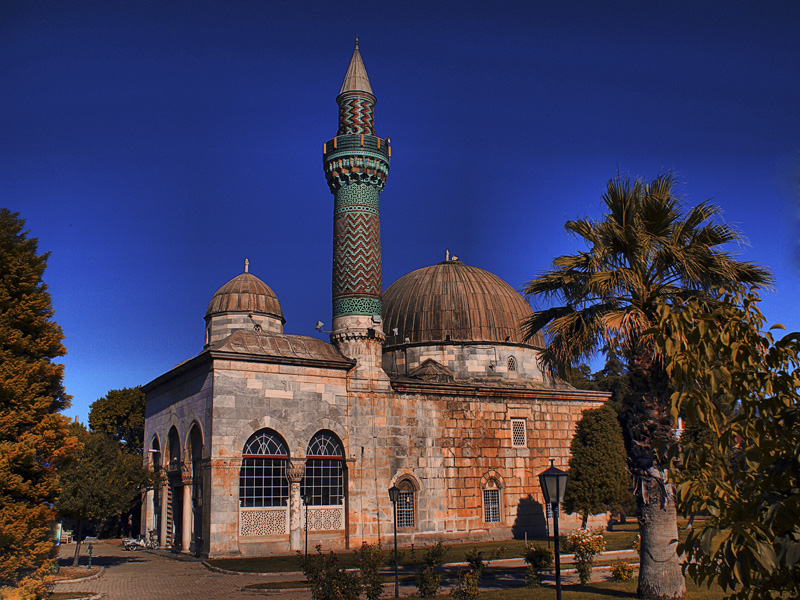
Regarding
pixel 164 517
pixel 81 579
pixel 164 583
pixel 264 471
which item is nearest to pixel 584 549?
pixel 164 583

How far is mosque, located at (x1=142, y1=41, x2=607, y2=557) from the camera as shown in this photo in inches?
952

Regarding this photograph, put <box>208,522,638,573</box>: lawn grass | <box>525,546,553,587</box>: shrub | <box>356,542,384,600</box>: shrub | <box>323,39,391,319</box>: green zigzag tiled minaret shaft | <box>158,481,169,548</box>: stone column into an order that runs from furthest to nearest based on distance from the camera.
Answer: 1. <box>158,481,169,548</box>: stone column
2. <box>323,39,391,319</box>: green zigzag tiled minaret shaft
3. <box>208,522,638,573</box>: lawn grass
4. <box>525,546,553,587</box>: shrub
5. <box>356,542,384,600</box>: shrub

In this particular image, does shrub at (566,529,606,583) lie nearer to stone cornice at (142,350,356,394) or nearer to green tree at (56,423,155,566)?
stone cornice at (142,350,356,394)

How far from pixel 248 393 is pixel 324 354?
356 cm

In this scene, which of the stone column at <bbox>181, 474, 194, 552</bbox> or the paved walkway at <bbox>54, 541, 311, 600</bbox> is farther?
the stone column at <bbox>181, 474, 194, 552</bbox>

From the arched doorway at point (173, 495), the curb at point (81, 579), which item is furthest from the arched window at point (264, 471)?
the curb at point (81, 579)

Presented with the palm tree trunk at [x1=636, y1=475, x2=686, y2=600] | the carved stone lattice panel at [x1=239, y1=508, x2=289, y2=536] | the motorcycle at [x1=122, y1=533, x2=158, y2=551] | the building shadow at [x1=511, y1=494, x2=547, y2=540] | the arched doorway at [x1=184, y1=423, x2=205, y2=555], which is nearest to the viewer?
the palm tree trunk at [x1=636, y1=475, x2=686, y2=600]

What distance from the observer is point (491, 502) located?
29.7 meters

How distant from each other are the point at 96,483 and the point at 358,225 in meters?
13.4

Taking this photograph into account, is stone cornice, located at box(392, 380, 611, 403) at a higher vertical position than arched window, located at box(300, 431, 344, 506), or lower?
higher

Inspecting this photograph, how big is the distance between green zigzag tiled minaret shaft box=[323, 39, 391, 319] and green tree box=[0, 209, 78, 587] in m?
12.7

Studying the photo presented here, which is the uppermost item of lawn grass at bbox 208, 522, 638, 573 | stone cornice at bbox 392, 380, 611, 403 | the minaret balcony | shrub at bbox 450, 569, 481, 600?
the minaret balcony

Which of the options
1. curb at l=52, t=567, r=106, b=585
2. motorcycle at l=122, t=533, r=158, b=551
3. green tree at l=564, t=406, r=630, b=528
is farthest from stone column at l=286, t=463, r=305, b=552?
green tree at l=564, t=406, r=630, b=528

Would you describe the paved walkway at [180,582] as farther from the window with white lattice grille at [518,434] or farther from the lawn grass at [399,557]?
the window with white lattice grille at [518,434]
